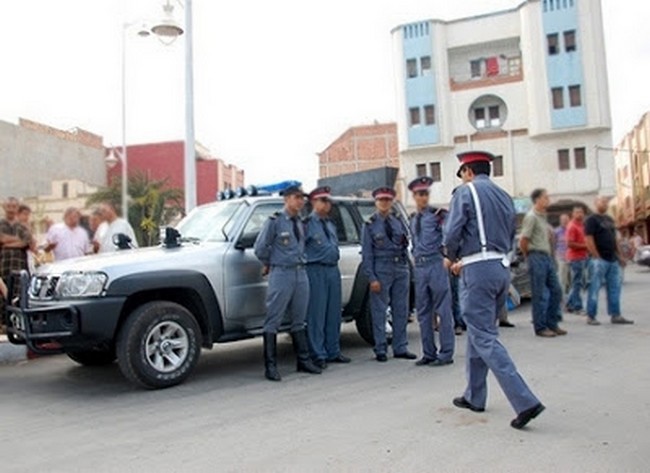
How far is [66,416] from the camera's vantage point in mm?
5215

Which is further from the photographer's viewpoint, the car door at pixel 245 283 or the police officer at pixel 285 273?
the car door at pixel 245 283

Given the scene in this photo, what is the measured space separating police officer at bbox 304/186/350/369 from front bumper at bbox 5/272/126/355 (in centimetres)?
200

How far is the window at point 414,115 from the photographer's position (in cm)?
3950

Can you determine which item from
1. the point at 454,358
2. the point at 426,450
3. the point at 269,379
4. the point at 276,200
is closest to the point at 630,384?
the point at 454,358

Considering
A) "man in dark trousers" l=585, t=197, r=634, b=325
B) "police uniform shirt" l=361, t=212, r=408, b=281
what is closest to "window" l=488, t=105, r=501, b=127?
"man in dark trousers" l=585, t=197, r=634, b=325

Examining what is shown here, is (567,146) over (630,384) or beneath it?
over

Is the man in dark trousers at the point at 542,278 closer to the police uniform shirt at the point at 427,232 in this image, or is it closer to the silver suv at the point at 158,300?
the police uniform shirt at the point at 427,232

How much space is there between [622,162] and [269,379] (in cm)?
5392

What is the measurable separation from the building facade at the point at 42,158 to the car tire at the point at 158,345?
153ft

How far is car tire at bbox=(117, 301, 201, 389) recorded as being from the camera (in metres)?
5.72

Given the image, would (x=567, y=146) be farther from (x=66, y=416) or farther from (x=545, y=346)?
(x=66, y=416)

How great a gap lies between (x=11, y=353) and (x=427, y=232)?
17.0 feet

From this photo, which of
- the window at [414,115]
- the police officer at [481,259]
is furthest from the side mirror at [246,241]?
the window at [414,115]

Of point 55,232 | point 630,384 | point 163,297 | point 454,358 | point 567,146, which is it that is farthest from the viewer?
point 567,146
